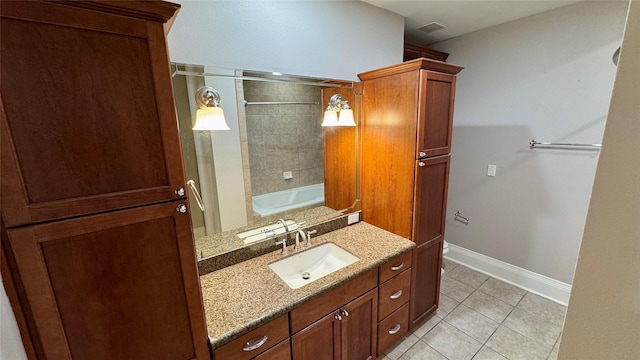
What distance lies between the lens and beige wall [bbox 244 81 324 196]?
163 cm

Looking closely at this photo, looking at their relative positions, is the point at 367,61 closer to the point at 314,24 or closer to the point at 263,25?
the point at 314,24

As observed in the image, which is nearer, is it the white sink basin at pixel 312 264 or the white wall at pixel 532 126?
the white sink basin at pixel 312 264

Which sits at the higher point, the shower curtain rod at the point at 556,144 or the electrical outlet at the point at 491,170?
the shower curtain rod at the point at 556,144

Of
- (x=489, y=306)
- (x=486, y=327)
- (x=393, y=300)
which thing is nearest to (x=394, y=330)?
(x=393, y=300)

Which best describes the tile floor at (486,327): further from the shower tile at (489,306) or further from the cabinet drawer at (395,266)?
the cabinet drawer at (395,266)

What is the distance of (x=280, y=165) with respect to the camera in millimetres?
1781

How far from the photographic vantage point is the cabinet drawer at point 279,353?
3.86 feet

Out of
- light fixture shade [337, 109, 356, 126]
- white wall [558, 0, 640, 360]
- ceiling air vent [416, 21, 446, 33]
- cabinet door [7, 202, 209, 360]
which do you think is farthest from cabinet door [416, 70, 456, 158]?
cabinet door [7, 202, 209, 360]

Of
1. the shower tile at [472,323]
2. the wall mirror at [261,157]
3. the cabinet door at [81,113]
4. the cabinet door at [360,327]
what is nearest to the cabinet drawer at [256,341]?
the cabinet door at [360,327]

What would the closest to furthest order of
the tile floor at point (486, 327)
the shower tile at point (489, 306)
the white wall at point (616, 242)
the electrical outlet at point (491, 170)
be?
the white wall at point (616, 242), the tile floor at point (486, 327), the shower tile at point (489, 306), the electrical outlet at point (491, 170)

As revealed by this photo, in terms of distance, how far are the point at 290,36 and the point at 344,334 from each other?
1836mm

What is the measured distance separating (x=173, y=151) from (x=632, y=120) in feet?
3.61

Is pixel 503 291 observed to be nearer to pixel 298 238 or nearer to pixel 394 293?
pixel 394 293

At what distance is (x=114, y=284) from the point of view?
806mm
